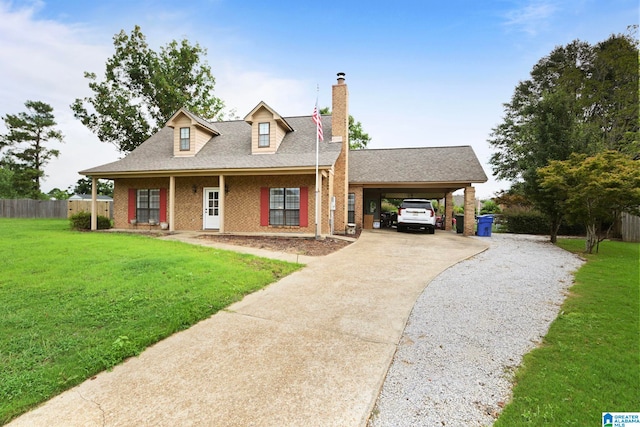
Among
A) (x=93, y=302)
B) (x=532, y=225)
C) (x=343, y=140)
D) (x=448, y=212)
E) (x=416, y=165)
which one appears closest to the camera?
(x=93, y=302)

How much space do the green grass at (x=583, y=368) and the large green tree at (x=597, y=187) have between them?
5.85 m

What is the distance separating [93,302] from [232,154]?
11658mm

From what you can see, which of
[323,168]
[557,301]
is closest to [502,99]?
[323,168]

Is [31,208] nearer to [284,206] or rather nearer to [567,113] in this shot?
[284,206]

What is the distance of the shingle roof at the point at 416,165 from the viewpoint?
16141 millimetres

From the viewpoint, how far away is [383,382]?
280 cm

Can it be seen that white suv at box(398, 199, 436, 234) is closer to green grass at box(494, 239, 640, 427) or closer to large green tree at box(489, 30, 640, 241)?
large green tree at box(489, 30, 640, 241)

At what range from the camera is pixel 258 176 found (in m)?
13.9

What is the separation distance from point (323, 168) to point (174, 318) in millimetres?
9062

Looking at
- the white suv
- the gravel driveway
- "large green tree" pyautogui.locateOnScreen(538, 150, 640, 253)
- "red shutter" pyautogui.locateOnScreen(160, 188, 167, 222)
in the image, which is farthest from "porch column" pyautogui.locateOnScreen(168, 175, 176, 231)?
"large green tree" pyautogui.locateOnScreen(538, 150, 640, 253)

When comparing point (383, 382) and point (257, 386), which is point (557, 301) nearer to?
point (383, 382)

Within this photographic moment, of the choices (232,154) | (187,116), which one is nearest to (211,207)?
(232,154)

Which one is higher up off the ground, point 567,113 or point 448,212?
point 567,113

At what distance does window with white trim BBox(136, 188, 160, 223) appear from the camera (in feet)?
49.7
